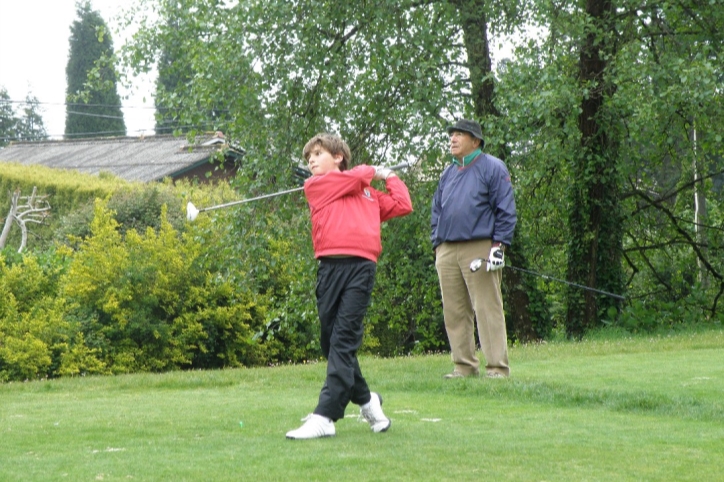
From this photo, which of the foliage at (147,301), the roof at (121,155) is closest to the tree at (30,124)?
the roof at (121,155)

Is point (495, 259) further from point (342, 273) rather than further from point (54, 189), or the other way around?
point (54, 189)

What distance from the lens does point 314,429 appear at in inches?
237

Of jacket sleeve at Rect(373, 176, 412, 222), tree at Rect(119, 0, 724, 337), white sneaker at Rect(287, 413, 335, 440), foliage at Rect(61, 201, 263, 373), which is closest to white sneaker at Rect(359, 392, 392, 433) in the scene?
white sneaker at Rect(287, 413, 335, 440)

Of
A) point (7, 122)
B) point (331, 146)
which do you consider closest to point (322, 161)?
point (331, 146)

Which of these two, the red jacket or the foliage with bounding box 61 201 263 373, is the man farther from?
the foliage with bounding box 61 201 263 373

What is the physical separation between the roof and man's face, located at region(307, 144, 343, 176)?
2769 cm

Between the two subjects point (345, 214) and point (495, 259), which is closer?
point (345, 214)

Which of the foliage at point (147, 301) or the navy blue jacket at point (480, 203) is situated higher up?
the navy blue jacket at point (480, 203)

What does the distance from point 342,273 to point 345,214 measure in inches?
14.2

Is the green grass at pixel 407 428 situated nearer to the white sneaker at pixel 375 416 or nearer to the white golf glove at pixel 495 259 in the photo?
the white sneaker at pixel 375 416

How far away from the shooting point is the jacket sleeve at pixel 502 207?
8.95 m

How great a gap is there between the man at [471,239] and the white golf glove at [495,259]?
10 centimetres

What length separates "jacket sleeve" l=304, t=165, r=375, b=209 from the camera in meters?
6.35

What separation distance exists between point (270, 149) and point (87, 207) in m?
14.0
